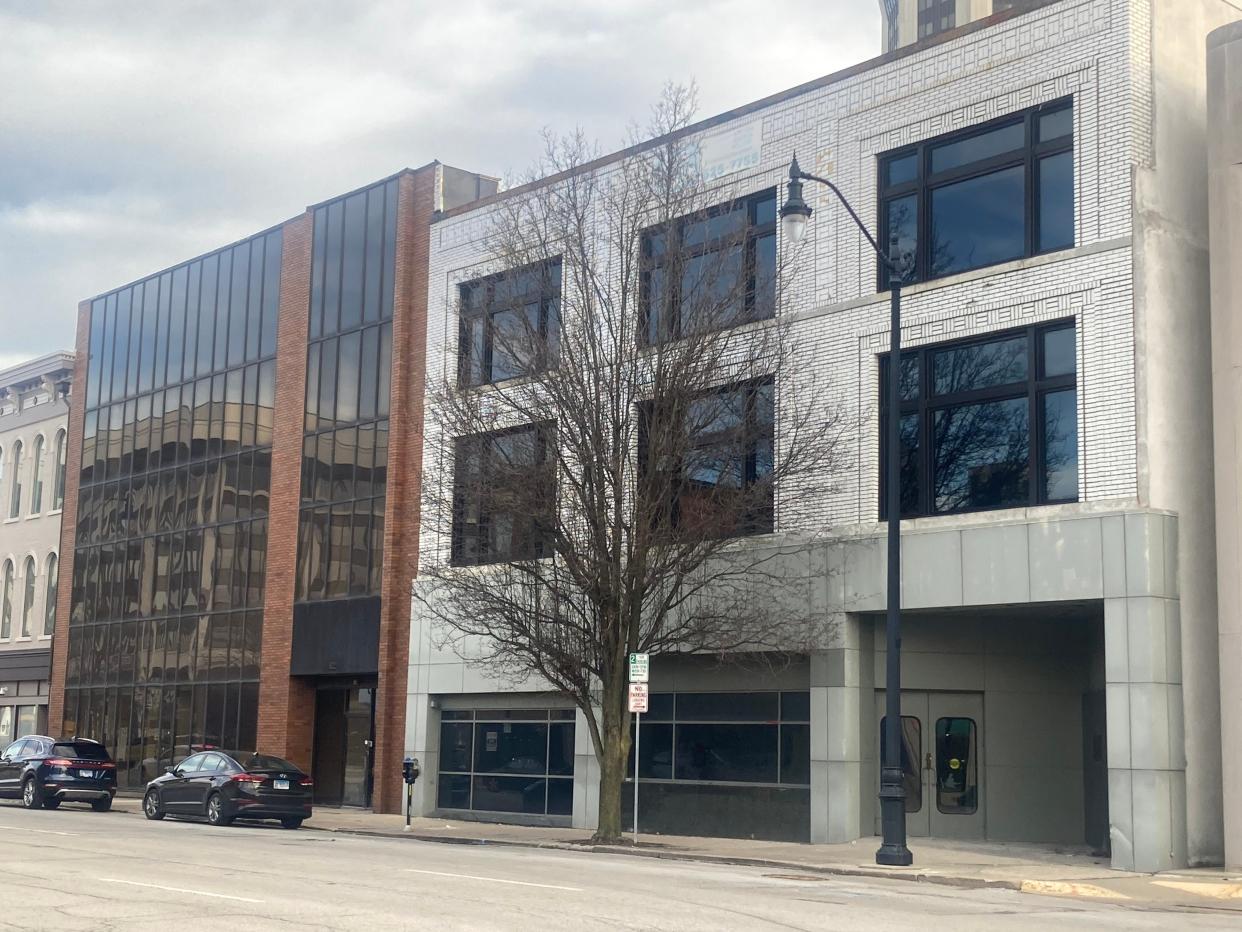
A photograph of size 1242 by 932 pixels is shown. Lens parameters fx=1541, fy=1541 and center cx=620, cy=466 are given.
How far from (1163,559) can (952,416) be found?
4.18 meters

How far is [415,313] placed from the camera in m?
34.1

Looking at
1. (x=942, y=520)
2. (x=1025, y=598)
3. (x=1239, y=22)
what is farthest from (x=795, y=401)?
(x=1239, y=22)

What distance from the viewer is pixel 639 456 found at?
24812 mm

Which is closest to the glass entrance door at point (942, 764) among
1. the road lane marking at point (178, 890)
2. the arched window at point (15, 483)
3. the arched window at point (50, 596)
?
the road lane marking at point (178, 890)

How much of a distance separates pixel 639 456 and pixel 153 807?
42.3 feet

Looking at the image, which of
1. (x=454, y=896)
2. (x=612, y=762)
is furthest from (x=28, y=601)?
(x=454, y=896)

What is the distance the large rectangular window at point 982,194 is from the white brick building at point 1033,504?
0.28 ft

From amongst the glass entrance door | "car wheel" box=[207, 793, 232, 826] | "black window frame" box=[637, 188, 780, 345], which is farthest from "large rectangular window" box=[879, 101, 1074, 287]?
"car wheel" box=[207, 793, 232, 826]

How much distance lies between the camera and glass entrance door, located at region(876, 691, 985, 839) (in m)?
24.9

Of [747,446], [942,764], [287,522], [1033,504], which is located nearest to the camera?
[1033,504]

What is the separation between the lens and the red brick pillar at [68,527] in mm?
44594

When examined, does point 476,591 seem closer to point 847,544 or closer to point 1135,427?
Result: point 847,544

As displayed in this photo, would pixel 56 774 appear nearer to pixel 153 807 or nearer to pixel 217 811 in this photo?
pixel 153 807

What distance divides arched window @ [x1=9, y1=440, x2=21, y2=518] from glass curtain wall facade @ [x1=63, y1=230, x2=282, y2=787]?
16.9ft
